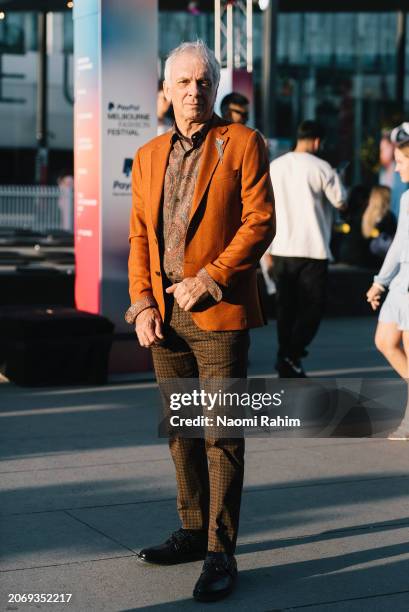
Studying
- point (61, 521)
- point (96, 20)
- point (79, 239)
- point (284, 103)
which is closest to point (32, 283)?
point (79, 239)

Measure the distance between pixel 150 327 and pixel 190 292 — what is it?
0.24m

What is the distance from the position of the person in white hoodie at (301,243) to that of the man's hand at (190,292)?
13.0 ft

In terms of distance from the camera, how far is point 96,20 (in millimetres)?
8867

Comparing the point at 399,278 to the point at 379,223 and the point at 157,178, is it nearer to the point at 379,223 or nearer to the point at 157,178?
the point at 157,178

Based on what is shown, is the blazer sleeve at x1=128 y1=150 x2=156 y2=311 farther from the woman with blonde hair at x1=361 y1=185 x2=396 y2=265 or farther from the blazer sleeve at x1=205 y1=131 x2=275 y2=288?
the woman with blonde hair at x1=361 y1=185 x2=396 y2=265

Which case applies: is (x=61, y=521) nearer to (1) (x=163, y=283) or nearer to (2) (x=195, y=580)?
(2) (x=195, y=580)

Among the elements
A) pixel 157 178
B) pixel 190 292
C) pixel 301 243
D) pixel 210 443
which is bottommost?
pixel 210 443

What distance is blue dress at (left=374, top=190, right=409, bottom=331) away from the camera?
6762 mm

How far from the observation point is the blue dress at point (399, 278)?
6762 millimetres

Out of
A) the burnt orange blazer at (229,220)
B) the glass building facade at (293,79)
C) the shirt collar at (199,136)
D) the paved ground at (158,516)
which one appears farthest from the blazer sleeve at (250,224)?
the glass building facade at (293,79)

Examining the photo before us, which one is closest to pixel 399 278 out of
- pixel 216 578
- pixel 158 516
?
pixel 158 516

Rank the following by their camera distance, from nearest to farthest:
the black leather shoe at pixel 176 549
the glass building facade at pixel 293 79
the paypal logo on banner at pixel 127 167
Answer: the black leather shoe at pixel 176 549 → the paypal logo on banner at pixel 127 167 → the glass building facade at pixel 293 79

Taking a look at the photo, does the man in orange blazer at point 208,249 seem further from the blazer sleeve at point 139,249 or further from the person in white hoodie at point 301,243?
the person in white hoodie at point 301,243

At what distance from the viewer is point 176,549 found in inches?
183
